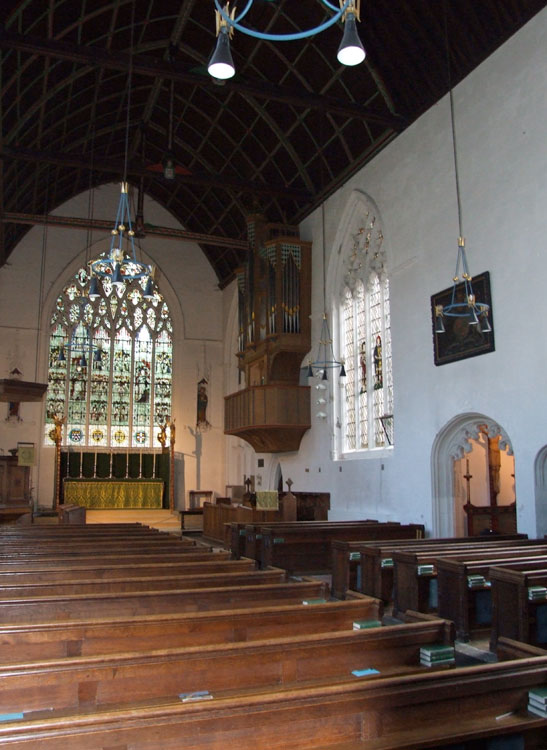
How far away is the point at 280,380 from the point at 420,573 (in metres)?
9.50

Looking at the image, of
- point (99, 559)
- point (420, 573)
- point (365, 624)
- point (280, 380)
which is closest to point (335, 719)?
point (365, 624)

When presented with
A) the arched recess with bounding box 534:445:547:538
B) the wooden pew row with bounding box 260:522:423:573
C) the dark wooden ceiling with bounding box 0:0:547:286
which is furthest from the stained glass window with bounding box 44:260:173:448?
the arched recess with bounding box 534:445:547:538

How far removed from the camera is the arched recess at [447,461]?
1034 cm

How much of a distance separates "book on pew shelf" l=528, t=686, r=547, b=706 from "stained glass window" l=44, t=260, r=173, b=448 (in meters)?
18.8

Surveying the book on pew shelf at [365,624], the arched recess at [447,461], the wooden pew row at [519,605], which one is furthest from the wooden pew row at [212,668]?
the arched recess at [447,461]

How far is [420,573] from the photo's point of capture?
6.55 metres

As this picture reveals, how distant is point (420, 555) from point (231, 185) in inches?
408

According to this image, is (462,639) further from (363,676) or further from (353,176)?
(353,176)

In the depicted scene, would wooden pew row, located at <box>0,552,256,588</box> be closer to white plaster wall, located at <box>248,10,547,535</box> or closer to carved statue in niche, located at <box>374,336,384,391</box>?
white plaster wall, located at <box>248,10,547,535</box>

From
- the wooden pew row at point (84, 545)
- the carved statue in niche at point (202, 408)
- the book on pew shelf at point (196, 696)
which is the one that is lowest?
the wooden pew row at point (84, 545)

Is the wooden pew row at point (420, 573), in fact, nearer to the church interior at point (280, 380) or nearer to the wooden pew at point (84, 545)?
the church interior at point (280, 380)

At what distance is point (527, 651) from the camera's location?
2.81m

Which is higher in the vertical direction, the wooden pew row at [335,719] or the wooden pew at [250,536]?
the wooden pew row at [335,719]

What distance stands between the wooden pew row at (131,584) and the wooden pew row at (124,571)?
0.34 metres
